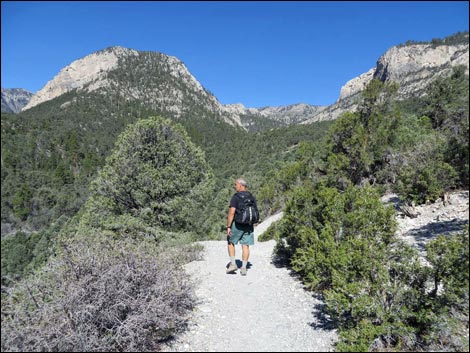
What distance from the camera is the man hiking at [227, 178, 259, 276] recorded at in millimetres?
5781

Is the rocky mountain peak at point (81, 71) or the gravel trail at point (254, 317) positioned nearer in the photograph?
the gravel trail at point (254, 317)

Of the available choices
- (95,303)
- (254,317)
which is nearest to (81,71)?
(95,303)

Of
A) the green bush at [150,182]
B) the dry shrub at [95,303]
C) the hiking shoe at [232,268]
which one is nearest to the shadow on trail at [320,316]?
the hiking shoe at [232,268]

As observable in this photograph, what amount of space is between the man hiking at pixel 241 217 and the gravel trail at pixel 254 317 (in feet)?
1.98

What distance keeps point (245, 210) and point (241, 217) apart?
6.1 inches

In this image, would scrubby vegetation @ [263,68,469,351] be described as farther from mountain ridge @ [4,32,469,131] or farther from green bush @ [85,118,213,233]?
mountain ridge @ [4,32,469,131]

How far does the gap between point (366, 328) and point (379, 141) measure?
13.1 meters

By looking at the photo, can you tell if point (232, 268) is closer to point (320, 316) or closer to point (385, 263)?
point (320, 316)

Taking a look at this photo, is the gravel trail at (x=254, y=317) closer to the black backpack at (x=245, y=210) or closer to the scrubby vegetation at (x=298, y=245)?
the scrubby vegetation at (x=298, y=245)

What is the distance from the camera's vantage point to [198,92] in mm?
132000

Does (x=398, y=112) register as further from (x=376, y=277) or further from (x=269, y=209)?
(x=376, y=277)

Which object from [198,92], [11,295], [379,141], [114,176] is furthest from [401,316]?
[198,92]

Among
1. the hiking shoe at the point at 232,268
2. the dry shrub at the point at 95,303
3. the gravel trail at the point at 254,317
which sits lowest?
Result: the gravel trail at the point at 254,317

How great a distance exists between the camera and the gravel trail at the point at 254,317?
3635 millimetres
